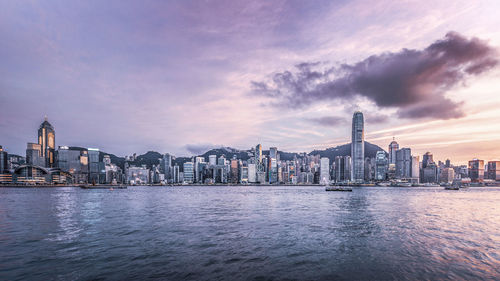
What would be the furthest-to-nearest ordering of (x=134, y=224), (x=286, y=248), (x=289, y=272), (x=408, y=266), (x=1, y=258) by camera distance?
1. (x=134, y=224)
2. (x=286, y=248)
3. (x=1, y=258)
4. (x=408, y=266)
5. (x=289, y=272)

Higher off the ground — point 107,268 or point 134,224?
point 107,268

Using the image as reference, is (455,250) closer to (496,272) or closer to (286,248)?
(496,272)

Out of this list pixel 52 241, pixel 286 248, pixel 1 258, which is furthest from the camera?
pixel 52 241

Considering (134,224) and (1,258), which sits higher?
(1,258)

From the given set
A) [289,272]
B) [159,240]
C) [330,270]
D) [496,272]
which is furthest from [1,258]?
[496,272]

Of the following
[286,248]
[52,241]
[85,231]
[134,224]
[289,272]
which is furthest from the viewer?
[134,224]

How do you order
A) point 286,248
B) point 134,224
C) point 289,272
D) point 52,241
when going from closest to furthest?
point 289,272 < point 286,248 < point 52,241 < point 134,224

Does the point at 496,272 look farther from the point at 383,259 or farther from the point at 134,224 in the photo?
the point at 134,224

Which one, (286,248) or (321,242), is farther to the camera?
(321,242)

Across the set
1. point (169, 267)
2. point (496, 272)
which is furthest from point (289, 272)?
point (496, 272)
